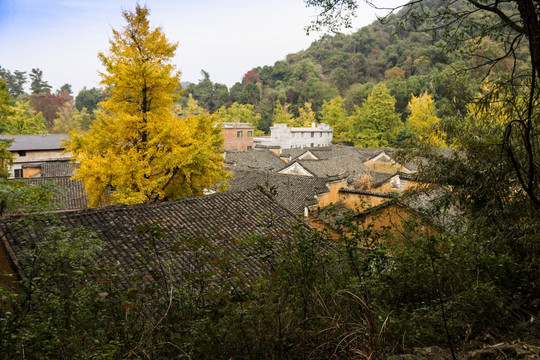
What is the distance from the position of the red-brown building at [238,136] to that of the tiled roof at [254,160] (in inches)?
377

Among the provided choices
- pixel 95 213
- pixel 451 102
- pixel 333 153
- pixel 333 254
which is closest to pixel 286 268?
pixel 333 254

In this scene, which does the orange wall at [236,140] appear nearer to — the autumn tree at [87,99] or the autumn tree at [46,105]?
the autumn tree at [46,105]

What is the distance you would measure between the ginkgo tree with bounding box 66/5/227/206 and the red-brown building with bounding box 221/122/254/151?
1221 inches

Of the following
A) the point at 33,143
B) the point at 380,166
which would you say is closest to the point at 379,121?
the point at 380,166

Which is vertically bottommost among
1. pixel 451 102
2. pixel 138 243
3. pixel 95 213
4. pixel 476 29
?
pixel 138 243

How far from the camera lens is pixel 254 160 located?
34.4m

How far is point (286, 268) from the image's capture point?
4402 millimetres

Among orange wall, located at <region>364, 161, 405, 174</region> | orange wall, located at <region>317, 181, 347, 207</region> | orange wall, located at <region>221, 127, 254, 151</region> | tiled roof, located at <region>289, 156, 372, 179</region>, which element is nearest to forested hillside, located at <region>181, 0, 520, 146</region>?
orange wall, located at <region>364, 161, 405, 174</region>

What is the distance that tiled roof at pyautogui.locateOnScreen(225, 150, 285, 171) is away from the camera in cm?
3281

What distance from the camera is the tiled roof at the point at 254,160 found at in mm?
32812

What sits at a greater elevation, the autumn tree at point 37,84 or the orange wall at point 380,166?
the autumn tree at point 37,84

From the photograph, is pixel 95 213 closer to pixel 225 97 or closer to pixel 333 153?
pixel 333 153

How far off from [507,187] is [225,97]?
7236 cm

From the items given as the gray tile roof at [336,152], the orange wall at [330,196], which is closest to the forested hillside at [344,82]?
the gray tile roof at [336,152]
